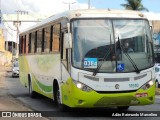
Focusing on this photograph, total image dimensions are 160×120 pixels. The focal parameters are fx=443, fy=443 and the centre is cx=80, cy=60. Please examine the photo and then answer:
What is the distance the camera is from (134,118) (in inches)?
473

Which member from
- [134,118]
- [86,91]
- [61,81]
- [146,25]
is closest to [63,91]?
[61,81]

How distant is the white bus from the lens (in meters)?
11.7

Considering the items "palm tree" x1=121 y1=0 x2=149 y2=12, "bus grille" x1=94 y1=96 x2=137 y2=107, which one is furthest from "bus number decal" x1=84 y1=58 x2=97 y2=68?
"palm tree" x1=121 y1=0 x2=149 y2=12

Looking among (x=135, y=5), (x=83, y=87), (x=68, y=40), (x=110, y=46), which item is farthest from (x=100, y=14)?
(x=135, y=5)

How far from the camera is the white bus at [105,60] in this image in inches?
462

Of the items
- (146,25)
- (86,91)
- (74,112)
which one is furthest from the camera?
(74,112)

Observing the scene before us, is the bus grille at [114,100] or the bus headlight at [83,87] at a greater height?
the bus headlight at [83,87]

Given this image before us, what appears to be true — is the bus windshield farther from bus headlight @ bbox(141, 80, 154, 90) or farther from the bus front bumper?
the bus front bumper

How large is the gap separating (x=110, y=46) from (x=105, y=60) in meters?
0.44

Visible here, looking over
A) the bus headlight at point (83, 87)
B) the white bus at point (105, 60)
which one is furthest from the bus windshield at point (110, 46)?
the bus headlight at point (83, 87)

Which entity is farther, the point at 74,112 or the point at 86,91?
the point at 74,112

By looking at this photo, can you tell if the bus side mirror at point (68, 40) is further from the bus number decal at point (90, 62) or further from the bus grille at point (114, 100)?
the bus grille at point (114, 100)

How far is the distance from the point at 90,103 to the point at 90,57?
1.22m

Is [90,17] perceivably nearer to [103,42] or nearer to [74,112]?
[103,42]
